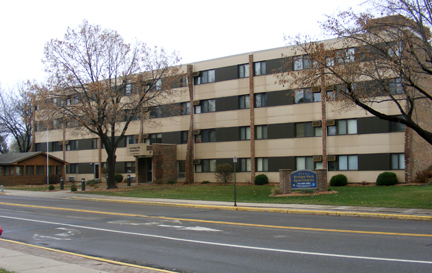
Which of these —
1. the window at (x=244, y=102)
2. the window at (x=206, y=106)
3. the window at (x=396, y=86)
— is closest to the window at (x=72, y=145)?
the window at (x=206, y=106)

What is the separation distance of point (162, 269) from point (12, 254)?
3771mm

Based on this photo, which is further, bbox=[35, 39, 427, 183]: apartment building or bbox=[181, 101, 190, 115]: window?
bbox=[181, 101, 190, 115]: window

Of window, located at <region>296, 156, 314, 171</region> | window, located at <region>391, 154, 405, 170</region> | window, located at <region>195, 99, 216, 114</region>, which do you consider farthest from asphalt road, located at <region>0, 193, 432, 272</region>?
window, located at <region>195, 99, 216, 114</region>

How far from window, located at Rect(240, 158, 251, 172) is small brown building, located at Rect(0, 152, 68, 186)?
2504 centimetres

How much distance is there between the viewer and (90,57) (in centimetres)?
3178

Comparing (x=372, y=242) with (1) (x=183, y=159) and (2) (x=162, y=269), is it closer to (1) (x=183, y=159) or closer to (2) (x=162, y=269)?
(2) (x=162, y=269)

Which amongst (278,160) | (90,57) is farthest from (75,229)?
(278,160)

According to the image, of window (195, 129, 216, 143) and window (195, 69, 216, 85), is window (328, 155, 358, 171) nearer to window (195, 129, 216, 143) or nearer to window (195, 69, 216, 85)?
window (195, 129, 216, 143)

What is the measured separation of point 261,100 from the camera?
3772 centimetres

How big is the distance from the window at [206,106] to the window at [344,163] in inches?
530

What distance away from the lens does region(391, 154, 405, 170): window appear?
30625mm

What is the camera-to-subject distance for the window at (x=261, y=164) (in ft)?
123

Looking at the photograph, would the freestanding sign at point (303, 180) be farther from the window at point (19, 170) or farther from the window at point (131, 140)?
the window at point (19, 170)

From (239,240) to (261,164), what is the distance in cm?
2713
